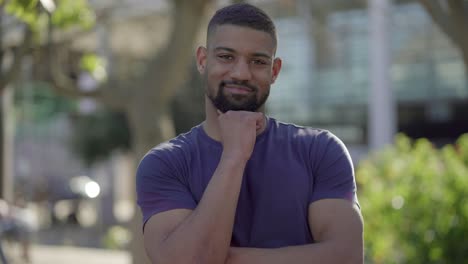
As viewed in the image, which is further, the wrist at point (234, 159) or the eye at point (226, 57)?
the eye at point (226, 57)

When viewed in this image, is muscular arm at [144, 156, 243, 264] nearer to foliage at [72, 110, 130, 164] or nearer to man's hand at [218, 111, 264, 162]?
man's hand at [218, 111, 264, 162]

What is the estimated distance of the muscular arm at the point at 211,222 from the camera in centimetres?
255

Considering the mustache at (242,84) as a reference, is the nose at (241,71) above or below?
above

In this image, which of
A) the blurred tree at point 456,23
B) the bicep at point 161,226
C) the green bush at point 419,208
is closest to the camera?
the bicep at point 161,226

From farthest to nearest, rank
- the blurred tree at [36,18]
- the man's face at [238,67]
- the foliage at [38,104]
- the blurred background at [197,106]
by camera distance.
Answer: the foliage at [38,104] → the blurred background at [197,106] → the blurred tree at [36,18] → the man's face at [238,67]

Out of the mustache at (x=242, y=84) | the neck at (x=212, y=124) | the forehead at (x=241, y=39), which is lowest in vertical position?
the neck at (x=212, y=124)

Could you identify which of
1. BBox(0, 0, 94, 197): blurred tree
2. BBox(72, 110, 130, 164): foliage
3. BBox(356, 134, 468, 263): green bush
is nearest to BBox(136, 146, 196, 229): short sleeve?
BBox(0, 0, 94, 197): blurred tree

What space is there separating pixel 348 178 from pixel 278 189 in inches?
10.6

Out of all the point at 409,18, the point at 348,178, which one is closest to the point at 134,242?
the point at 348,178

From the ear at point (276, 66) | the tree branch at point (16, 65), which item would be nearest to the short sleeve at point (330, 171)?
the ear at point (276, 66)

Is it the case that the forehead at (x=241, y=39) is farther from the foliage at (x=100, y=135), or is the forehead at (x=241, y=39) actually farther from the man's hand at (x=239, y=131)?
the foliage at (x=100, y=135)

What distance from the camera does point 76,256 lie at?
16172 millimetres

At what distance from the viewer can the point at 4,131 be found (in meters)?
11.7

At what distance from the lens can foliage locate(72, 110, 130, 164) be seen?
25891mm
